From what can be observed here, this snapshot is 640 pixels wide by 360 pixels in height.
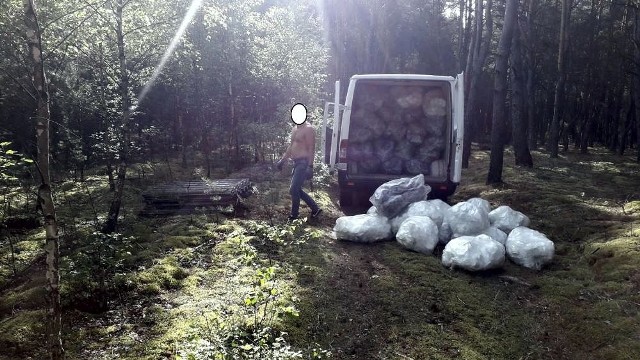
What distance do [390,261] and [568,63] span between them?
24980 millimetres

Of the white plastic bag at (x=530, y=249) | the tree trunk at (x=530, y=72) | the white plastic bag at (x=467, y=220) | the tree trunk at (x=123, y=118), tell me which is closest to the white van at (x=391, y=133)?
the white plastic bag at (x=467, y=220)

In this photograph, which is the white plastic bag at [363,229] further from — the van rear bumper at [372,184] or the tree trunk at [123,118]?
the tree trunk at [123,118]

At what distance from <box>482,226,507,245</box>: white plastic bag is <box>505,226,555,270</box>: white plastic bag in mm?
229

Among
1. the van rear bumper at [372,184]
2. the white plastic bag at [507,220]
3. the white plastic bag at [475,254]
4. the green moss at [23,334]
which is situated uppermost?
the van rear bumper at [372,184]

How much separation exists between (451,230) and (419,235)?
1.96 feet

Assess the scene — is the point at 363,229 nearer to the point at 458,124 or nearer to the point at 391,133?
the point at 458,124

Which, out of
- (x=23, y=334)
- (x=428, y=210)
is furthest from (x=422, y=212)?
(x=23, y=334)

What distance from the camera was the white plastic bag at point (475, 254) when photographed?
5.76 meters

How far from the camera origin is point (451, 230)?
6785mm

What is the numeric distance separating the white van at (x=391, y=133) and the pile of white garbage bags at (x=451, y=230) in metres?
1.48

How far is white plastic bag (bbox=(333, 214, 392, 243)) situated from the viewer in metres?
7.05

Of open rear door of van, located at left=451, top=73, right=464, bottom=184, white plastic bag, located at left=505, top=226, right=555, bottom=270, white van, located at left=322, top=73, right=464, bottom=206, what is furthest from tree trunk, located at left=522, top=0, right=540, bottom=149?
white plastic bag, located at left=505, top=226, right=555, bottom=270

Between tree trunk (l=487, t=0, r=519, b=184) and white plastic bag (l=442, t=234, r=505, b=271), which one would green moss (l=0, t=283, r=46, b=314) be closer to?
white plastic bag (l=442, t=234, r=505, b=271)

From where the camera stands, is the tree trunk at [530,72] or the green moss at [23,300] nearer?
the green moss at [23,300]
